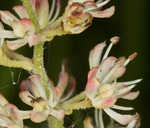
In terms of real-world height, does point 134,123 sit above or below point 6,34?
below

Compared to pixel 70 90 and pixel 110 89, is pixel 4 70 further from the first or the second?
pixel 110 89

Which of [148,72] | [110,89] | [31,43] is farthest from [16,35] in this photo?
[148,72]

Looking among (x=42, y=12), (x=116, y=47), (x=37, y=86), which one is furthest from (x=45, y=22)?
(x=116, y=47)

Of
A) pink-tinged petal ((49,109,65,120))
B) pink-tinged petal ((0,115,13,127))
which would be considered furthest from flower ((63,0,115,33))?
pink-tinged petal ((0,115,13,127))

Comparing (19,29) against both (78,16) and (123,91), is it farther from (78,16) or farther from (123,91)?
(123,91)

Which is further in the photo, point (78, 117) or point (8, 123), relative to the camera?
point (78, 117)

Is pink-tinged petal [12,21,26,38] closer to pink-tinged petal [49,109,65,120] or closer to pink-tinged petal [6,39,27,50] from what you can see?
pink-tinged petal [6,39,27,50]
